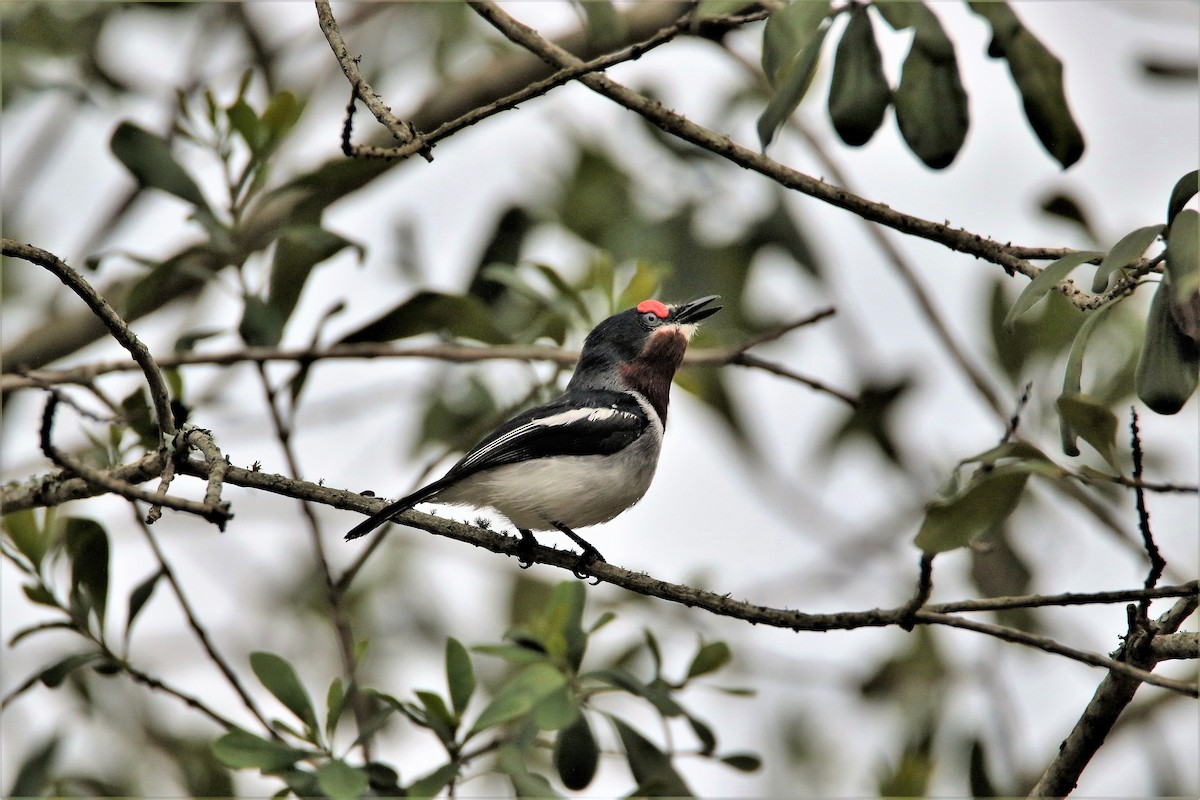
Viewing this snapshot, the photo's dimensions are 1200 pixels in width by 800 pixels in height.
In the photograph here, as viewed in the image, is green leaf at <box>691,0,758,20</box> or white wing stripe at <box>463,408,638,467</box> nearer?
green leaf at <box>691,0,758,20</box>

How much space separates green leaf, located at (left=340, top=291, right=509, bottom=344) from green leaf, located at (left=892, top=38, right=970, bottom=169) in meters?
1.58

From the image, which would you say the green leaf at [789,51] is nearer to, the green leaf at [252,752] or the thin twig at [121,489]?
the thin twig at [121,489]

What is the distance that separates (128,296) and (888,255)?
Answer: 114 inches

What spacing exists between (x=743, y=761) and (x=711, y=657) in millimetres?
320

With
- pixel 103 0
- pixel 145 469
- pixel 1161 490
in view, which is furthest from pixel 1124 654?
pixel 103 0

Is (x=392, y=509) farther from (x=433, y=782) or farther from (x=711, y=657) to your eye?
(x=711, y=657)

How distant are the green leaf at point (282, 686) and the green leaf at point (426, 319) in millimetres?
1178

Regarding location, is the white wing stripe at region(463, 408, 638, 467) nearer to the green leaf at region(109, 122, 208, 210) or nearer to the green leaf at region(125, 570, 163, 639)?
the green leaf at region(125, 570, 163, 639)

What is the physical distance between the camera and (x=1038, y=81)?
263 cm

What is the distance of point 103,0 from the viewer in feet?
18.5

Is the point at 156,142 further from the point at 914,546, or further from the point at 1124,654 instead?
the point at 1124,654

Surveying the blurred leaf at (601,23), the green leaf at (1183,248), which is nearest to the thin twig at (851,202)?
the green leaf at (1183,248)

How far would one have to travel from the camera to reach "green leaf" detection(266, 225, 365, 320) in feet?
12.2

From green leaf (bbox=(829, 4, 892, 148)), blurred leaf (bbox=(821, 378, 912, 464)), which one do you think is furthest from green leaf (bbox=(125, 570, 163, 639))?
blurred leaf (bbox=(821, 378, 912, 464))
